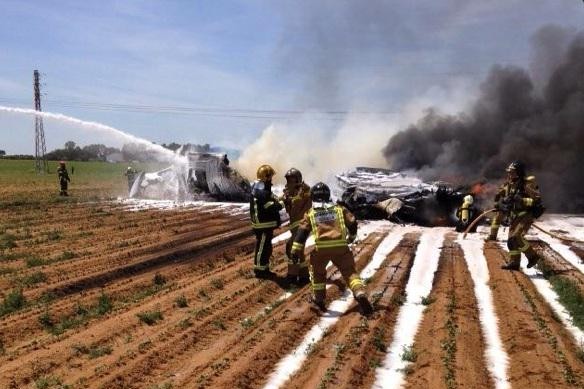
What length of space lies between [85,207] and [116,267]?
→ 36.5 feet

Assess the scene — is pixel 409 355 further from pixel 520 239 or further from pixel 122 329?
pixel 520 239

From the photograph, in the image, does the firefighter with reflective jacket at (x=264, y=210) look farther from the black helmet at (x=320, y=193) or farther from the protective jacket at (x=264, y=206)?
the black helmet at (x=320, y=193)

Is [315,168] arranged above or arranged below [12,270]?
above

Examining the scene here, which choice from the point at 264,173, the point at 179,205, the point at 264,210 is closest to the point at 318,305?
the point at 264,210

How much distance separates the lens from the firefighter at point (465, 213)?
14.2 meters

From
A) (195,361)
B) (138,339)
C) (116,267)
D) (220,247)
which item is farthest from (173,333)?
(220,247)

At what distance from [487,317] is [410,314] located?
92cm

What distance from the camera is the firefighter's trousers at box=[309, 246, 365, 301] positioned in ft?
21.2

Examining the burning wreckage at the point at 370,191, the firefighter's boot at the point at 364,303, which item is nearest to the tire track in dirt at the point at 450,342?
the firefighter's boot at the point at 364,303

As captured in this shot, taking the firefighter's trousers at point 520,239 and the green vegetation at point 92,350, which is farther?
the firefighter's trousers at point 520,239

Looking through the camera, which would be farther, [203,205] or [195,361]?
[203,205]

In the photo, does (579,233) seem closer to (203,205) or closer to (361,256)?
(361,256)

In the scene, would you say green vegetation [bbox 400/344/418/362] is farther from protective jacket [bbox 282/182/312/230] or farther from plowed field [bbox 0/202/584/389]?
protective jacket [bbox 282/182/312/230]

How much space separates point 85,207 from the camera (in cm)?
1967
